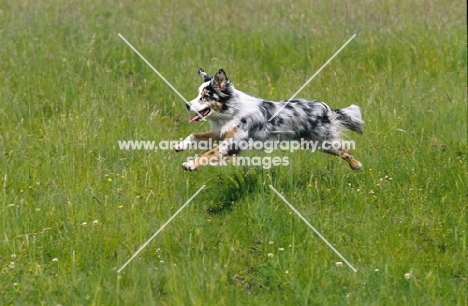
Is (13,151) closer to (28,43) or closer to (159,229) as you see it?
(159,229)

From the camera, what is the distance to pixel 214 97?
6.17 meters

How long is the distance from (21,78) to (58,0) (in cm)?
294

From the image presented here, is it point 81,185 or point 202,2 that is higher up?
point 202,2

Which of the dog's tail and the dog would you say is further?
the dog's tail

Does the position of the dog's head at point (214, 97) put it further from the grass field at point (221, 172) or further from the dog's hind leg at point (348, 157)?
the dog's hind leg at point (348, 157)

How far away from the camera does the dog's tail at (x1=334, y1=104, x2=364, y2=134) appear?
683 centimetres

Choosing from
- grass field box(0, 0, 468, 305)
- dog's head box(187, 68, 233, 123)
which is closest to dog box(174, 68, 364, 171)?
dog's head box(187, 68, 233, 123)

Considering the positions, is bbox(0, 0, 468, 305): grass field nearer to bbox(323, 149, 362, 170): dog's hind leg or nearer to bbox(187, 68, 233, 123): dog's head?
bbox(323, 149, 362, 170): dog's hind leg

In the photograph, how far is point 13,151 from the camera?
6.25 meters

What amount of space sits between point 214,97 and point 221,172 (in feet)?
2.24

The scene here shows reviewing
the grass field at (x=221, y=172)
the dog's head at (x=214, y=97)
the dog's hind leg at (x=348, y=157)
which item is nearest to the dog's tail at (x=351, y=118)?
the grass field at (x=221, y=172)

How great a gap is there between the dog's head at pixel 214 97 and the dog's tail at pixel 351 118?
49.0 inches

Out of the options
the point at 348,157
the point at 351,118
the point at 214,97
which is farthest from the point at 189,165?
the point at 351,118

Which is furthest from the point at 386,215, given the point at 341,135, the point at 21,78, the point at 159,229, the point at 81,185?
the point at 21,78
